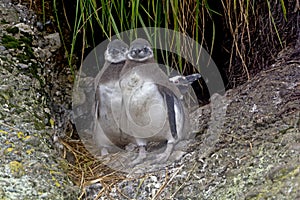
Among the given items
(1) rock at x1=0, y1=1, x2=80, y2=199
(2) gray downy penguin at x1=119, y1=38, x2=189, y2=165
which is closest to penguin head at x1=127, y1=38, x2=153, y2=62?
(2) gray downy penguin at x1=119, y1=38, x2=189, y2=165

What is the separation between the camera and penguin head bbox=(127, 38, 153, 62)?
2.13m

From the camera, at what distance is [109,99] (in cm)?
222

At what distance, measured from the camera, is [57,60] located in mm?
2426

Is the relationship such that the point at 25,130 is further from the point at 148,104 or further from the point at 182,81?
the point at 182,81

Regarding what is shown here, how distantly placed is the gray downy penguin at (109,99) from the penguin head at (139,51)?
0.40ft

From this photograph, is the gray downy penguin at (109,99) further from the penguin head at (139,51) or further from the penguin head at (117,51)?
the penguin head at (139,51)

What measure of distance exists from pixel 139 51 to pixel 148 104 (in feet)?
0.70

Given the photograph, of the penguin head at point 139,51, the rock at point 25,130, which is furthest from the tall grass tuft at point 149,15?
the rock at point 25,130

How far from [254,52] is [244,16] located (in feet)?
0.77

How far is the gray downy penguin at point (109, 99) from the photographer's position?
222 centimetres

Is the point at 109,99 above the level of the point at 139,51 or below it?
below

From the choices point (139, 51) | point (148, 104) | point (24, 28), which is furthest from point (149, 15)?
point (24, 28)

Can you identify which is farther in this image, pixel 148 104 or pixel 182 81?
pixel 182 81

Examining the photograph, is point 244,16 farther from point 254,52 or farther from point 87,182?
point 87,182
